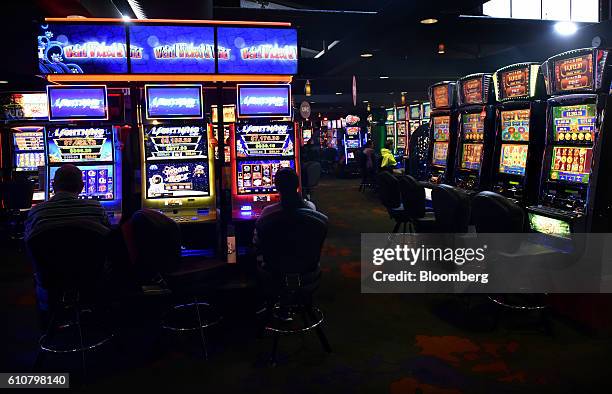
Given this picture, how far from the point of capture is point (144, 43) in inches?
217

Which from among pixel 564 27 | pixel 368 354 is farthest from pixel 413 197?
pixel 564 27

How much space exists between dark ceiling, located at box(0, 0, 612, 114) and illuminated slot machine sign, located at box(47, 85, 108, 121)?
132 centimetres

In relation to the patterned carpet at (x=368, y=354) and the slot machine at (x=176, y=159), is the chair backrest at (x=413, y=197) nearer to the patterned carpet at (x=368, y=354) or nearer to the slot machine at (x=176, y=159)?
the patterned carpet at (x=368, y=354)

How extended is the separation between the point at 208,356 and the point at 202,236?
1606mm

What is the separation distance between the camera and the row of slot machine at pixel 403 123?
1803 centimetres

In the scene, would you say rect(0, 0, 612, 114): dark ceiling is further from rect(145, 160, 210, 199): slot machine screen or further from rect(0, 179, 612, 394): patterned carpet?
rect(0, 179, 612, 394): patterned carpet

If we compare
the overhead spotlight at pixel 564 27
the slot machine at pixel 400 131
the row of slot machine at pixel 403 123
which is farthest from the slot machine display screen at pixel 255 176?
the slot machine at pixel 400 131

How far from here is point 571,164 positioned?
4695 mm

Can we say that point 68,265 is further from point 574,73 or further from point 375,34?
point 375,34

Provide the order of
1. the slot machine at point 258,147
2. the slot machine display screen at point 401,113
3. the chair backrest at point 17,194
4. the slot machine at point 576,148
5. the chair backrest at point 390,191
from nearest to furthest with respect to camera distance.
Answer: the slot machine at point 576,148 → the slot machine at point 258,147 → the chair backrest at point 390,191 → the chair backrest at point 17,194 → the slot machine display screen at point 401,113

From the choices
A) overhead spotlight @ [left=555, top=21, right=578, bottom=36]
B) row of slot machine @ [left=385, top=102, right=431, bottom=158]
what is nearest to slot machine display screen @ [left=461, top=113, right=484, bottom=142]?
overhead spotlight @ [left=555, top=21, right=578, bottom=36]

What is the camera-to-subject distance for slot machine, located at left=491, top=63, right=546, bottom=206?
5309mm

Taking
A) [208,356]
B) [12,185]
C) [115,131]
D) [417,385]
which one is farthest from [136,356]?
[12,185]

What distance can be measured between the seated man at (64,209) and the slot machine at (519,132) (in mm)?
4053
